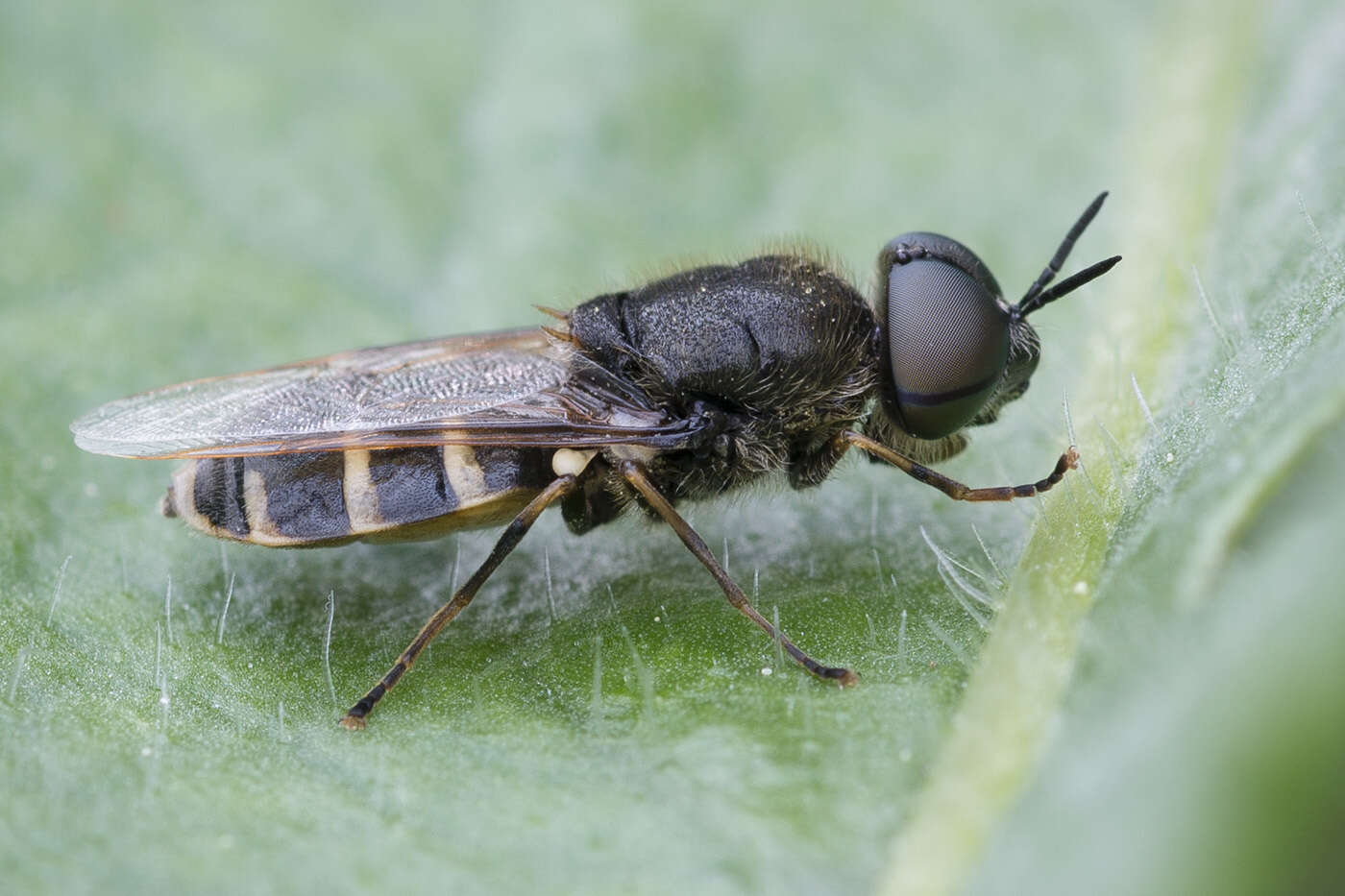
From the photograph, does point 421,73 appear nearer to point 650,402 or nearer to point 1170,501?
point 650,402

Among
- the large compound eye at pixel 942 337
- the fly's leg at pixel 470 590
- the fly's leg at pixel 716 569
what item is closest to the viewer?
the fly's leg at pixel 716 569

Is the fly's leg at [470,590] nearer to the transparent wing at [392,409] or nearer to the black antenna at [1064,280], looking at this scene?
the transparent wing at [392,409]

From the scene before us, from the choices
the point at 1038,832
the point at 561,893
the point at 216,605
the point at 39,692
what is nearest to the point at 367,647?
the point at 216,605

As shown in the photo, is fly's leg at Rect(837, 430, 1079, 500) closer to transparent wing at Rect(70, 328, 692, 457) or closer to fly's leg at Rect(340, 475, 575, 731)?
transparent wing at Rect(70, 328, 692, 457)

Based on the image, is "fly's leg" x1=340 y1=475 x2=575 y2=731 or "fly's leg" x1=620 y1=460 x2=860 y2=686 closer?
"fly's leg" x1=620 y1=460 x2=860 y2=686

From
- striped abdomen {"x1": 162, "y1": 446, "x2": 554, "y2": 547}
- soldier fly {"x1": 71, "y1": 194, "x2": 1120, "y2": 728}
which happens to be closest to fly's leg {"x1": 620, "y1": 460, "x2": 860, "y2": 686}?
soldier fly {"x1": 71, "y1": 194, "x2": 1120, "y2": 728}

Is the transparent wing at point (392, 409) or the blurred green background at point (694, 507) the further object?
the transparent wing at point (392, 409)

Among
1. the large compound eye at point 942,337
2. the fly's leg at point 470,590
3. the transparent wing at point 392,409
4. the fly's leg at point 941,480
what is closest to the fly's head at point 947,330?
the large compound eye at point 942,337
